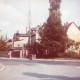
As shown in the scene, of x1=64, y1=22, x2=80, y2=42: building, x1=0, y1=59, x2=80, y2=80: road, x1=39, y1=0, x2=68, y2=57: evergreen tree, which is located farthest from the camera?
x1=64, y1=22, x2=80, y2=42: building

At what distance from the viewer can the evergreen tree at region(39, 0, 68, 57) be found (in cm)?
4250

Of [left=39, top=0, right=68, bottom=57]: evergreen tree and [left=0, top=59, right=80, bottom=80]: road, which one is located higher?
[left=39, top=0, right=68, bottom=57]: evergreen tree

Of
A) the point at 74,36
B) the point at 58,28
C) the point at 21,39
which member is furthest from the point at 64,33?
the point at 21,39

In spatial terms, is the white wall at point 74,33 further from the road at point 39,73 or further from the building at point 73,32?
the road at point 39,73

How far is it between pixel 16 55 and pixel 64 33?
16282mm

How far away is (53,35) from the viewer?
4350cm

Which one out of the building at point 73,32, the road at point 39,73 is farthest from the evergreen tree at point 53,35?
the road at point 39,73

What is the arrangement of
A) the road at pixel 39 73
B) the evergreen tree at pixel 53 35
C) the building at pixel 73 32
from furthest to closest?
the building at pixel 73 32 → the evergreen tree at pixel 53 35 → the road at pixel 39 73

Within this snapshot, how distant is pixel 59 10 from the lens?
4678 centimetres

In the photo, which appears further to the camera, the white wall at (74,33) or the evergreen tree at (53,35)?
the white wall at (74,33)

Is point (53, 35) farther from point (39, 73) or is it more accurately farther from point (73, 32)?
point (39, 73)

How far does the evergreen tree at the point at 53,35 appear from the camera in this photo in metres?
42.5

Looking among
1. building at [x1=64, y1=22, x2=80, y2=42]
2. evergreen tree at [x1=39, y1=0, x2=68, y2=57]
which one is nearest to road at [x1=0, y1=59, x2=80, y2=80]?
evergreen tree at [x1=39, y1=0, x2=68, y2=57]

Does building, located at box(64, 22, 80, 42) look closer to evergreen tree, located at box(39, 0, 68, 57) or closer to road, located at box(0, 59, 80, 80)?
evergreen tree, located at box(39, 0, 68, 57)
